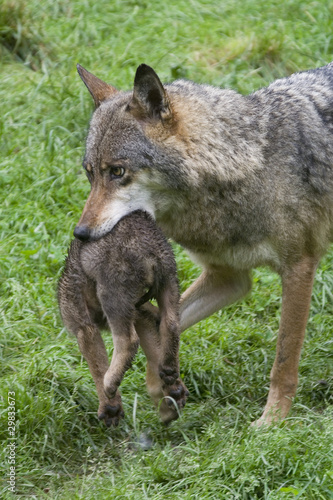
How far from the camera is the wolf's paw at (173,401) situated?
483cm

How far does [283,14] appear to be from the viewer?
9766mm

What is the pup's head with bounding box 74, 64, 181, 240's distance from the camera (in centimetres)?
487

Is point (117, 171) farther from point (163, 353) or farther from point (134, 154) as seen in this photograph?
point (163, 353)

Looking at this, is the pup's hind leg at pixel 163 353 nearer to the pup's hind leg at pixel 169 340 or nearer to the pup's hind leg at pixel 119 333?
the pup's hind leg at pixel 169 340

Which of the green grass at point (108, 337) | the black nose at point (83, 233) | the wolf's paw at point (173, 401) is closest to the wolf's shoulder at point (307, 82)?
the green grass at point (108, 337)

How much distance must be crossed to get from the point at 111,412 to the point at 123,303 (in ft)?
2.24

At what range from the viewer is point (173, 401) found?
483 cm

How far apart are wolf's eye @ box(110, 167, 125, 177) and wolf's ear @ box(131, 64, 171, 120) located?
1.31ft

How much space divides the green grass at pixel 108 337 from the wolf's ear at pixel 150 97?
1.77 m

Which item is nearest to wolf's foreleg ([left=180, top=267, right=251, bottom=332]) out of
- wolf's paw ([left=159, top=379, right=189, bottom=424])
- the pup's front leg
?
wolf's paw ([left=159, top=379, right=189, bottom=424])

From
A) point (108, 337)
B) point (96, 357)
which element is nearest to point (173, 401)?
point (96, 357)

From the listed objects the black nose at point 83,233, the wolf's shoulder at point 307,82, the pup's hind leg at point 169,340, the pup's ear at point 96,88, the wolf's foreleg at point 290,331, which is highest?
the pup's ear at point 96,88

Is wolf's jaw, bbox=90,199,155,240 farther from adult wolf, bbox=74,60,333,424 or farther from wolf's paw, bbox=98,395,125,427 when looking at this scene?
wolf's paw, bbox=98,395,125,427

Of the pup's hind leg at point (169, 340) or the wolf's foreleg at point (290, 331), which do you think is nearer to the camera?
the pup's hind leg at point (169, 340)
